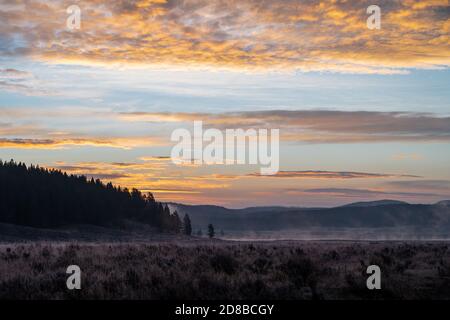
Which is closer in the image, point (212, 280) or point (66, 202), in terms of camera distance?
point (212, 280)

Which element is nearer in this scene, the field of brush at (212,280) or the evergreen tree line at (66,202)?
the field of brush at (212,280)

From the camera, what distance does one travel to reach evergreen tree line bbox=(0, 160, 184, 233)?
89.4 metres

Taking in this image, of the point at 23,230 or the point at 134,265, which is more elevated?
the point at 134,265

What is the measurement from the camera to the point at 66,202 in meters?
95.8

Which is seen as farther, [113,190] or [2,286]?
[113,190]

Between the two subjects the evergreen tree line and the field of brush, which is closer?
the field of brush

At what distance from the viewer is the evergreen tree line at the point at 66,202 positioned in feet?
293

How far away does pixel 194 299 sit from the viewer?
13828mm

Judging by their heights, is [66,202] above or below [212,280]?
below
